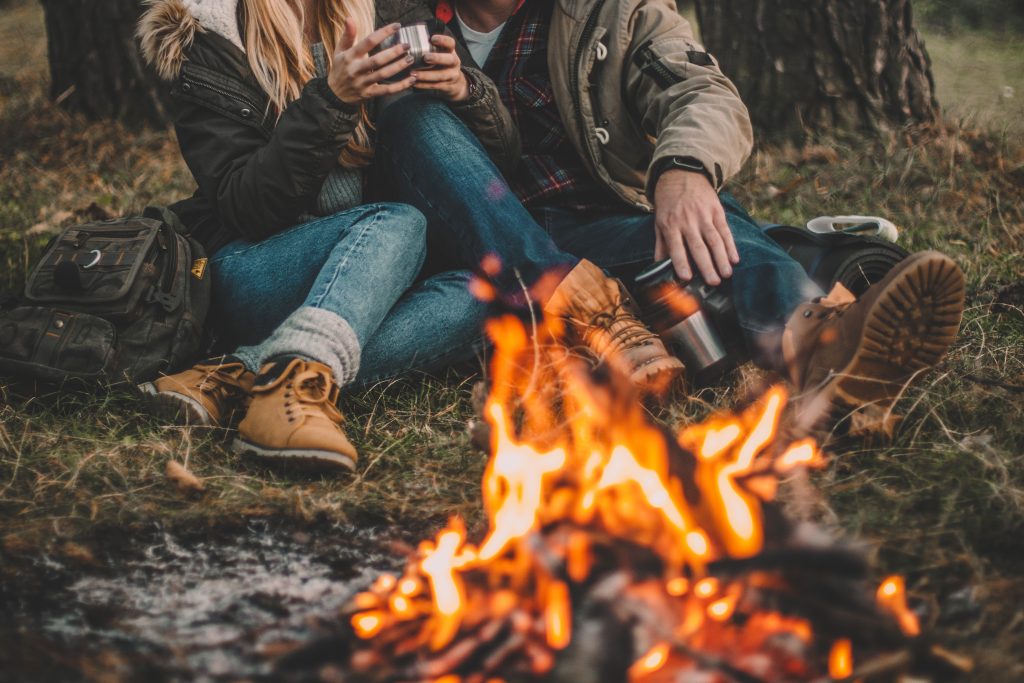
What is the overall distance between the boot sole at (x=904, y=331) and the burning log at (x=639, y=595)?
543 mm

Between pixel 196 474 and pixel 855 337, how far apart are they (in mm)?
1552

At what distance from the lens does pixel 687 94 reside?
2404mm

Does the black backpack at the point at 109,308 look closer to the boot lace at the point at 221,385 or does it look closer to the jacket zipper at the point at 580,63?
the boot lace at the point at 221,385

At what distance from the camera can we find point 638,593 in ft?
3.88

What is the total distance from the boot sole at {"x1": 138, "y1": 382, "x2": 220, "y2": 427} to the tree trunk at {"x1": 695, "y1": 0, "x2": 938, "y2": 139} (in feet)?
10.1

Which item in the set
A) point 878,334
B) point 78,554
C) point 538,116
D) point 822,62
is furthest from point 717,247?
point 822,62

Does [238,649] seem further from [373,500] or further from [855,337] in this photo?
[855,337]

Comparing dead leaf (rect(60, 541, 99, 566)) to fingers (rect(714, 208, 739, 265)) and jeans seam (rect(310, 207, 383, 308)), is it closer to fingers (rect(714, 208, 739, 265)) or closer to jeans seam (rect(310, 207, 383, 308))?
jeans seam (rect(310, 207, 383, 308))

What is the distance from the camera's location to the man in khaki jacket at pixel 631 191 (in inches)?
73.8

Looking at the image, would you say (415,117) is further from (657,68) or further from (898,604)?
(898,604)

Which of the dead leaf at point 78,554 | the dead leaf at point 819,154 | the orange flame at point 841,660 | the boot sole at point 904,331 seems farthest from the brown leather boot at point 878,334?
the dead leaf at point 819,154

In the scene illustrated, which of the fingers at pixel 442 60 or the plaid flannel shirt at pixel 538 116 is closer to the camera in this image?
the fingers at pixel 442 60

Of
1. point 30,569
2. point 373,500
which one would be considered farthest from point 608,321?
point 30,569

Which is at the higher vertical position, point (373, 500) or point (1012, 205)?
point (373, 500)
